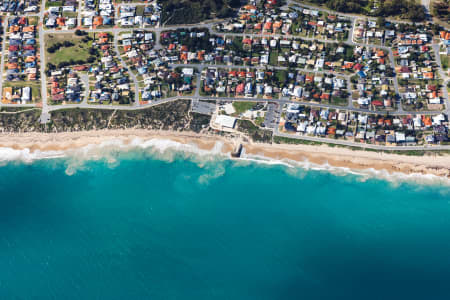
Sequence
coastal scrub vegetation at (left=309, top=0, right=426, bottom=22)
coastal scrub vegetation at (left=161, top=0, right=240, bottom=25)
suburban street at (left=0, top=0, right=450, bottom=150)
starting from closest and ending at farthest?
suburban street at (left=0, top=0, right=450, bottom=150) → coastal scrub vegetation at (left=309, top=0, right=426, bottom=22) → coastal scrub vegetation at (left=161, top=0, right=240, bottom=25)

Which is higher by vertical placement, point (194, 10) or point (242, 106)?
point (194, 10)

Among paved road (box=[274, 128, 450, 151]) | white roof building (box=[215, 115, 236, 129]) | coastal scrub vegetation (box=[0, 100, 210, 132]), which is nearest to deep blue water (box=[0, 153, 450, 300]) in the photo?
paved road (box=[274, 128, 450, 151])

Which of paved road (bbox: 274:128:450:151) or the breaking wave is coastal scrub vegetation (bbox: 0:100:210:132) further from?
paved road (bbox: 274:128:450:151)

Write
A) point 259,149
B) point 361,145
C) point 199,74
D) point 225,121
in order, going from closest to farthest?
1. point 361,145
2. point 259,149
3. point 225,121
4. point 199,74

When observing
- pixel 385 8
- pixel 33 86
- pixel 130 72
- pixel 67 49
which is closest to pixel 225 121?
pixel 130 72

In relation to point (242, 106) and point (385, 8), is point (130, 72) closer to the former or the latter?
point (242, 106)

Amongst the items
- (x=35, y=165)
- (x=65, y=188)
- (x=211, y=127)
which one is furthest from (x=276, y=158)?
(x=35, y=165)

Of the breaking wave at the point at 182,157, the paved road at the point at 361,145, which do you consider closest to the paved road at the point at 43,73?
the breaking wave at the point at 182,157
